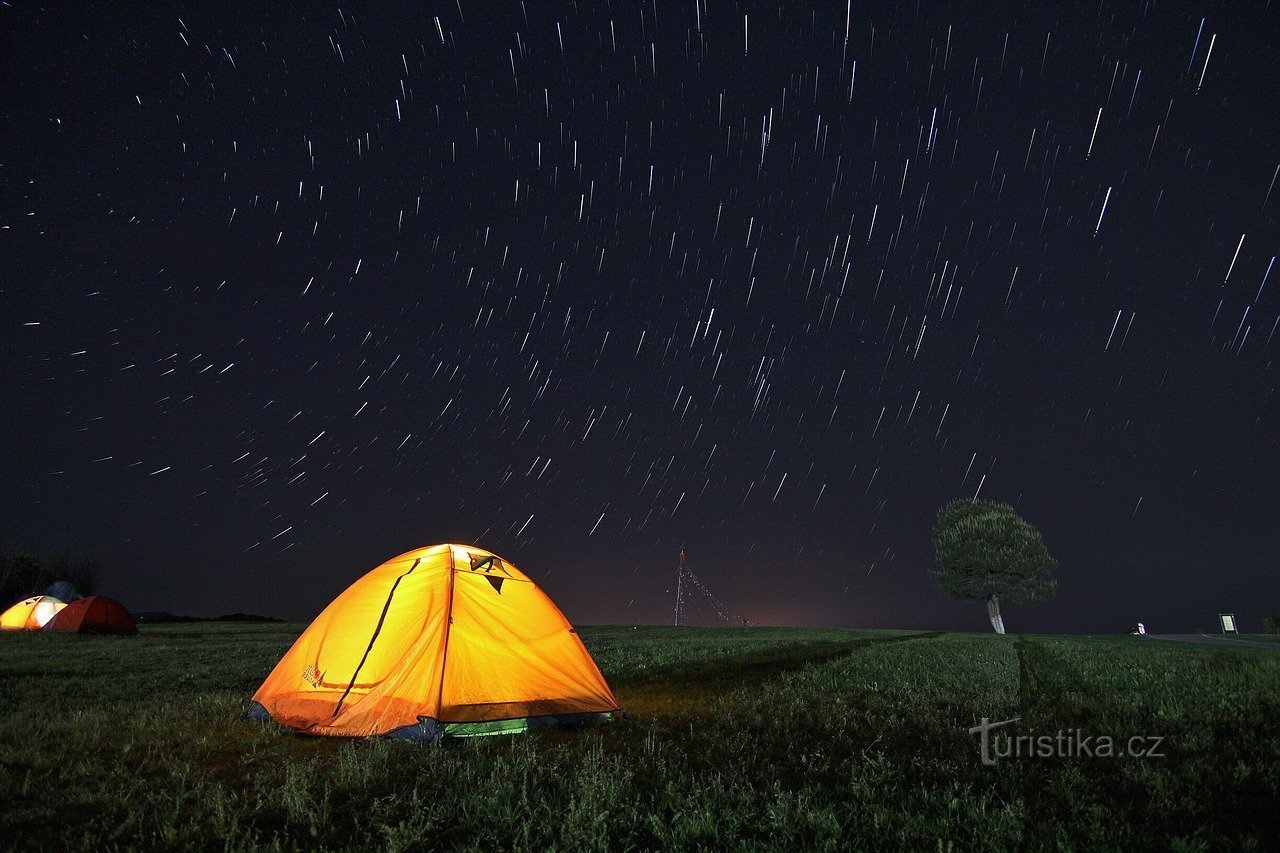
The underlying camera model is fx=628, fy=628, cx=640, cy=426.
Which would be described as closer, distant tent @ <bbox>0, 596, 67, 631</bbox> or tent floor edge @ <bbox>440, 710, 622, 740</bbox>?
tent floor edge @ <bbox>440, 710, 622, 740</bbox>

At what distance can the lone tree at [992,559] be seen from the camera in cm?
4847

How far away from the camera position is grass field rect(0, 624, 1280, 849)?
14.6 feet

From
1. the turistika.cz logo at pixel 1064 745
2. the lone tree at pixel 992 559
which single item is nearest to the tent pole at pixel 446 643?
the turistika.cz logo at pixel 1064 745

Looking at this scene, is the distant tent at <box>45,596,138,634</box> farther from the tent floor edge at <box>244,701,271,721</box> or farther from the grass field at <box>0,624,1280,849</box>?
the tent floor edge at <box>244,701,271,721</box>

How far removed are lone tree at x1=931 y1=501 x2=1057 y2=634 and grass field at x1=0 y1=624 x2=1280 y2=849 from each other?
1693 inches

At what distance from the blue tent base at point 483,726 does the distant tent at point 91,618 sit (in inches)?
1240

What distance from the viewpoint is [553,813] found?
483 cm

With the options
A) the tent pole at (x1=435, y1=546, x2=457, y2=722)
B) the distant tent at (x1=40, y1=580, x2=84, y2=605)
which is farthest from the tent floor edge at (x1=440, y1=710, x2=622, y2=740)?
the distant tent at (x1=40, y1=580, x2=84, y2=605)

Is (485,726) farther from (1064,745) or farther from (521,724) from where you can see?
(1064,745)

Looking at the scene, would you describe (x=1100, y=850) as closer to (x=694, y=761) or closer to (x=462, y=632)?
(x=694, y=761)

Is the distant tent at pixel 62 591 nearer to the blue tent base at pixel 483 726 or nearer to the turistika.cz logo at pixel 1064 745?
the blue tent base at pixel 483 726

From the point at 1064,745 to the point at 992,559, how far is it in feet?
160

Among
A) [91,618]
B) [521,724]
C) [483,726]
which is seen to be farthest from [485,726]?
[91,618]

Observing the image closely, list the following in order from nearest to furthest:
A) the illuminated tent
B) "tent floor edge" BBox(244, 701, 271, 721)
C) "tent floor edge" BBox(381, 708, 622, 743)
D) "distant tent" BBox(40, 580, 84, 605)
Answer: "tent floor edge" BBox(381, 708, 622, 743) < the illuminated tent < "tent floor edge" BBox(244, 701, 271, 721) < "distant tent" BBox(40, 580, 84, 605)
